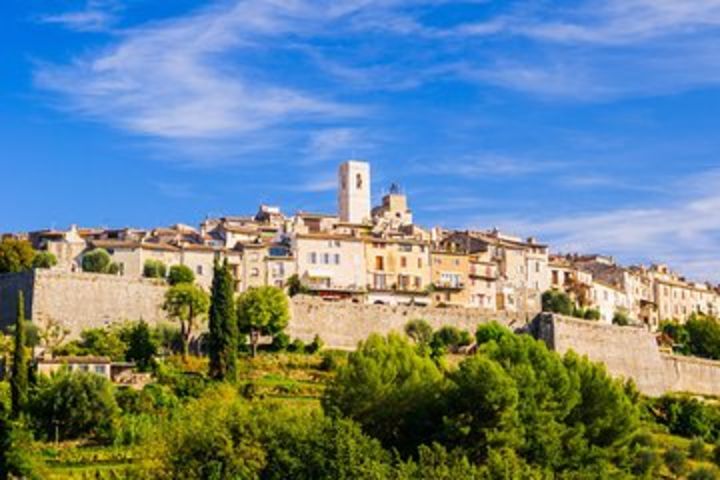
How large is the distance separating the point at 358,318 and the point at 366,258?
1144 cm

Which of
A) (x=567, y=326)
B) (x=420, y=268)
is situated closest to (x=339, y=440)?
(x=567, y=326)

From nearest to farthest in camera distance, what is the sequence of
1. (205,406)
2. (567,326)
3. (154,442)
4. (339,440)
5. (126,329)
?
(339,440) < (154,442) < (205,406) < (126,329) < (567,326)

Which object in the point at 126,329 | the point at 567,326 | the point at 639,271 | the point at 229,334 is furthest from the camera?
the point at 639,271

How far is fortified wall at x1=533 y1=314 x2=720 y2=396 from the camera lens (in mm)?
83188

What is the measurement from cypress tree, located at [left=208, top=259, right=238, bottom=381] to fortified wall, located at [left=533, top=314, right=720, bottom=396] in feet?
78.7

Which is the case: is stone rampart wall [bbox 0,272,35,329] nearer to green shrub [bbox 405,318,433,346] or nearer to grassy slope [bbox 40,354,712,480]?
grassy slope [bbox 40,354,712,480]

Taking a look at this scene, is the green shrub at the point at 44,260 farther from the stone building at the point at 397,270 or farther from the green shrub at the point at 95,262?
the stone building at the point at 397,270

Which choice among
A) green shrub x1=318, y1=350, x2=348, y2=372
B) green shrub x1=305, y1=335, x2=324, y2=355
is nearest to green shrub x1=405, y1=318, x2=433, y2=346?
green shrub x1=305, y1=335, x2=324, y2=355

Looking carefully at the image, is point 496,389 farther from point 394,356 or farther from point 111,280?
point 111,280

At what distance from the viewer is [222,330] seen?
63250 millimetres

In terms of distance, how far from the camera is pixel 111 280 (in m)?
72.8

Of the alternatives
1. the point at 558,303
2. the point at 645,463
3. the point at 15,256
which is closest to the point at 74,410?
the point at 645,463

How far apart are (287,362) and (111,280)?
1007cm

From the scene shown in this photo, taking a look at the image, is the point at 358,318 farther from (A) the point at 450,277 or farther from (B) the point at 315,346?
(A) the point at 450,277
